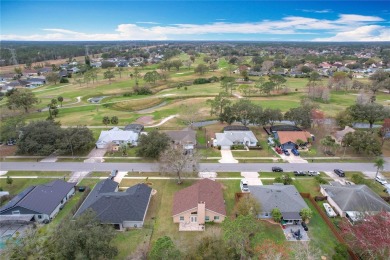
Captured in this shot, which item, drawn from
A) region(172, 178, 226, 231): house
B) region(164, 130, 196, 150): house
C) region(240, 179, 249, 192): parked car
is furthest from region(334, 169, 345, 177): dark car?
region(164, 130, 196, 150): house

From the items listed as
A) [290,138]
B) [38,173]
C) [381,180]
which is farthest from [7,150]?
[381,180]

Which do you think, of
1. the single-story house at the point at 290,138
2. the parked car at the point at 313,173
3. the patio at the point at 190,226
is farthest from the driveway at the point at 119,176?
the single-story house at the point at 290,138

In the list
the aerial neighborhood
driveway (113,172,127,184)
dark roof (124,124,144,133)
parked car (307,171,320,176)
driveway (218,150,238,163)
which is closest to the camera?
the aerial neighborhood

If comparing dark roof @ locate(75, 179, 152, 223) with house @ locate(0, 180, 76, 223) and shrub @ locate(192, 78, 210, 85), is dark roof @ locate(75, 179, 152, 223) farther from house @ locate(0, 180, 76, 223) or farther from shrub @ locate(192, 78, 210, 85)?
shrub @ locate(192, 78, 210, 85)

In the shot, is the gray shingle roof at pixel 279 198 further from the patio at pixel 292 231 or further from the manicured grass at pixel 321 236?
the manicured grass at pixel 321 236

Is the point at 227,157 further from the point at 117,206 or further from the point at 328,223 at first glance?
the point at 117,206

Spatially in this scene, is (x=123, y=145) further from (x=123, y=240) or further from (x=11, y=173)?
(x=123, y=240)

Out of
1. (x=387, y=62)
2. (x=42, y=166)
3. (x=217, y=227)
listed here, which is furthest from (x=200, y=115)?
(x=387, y=62)
